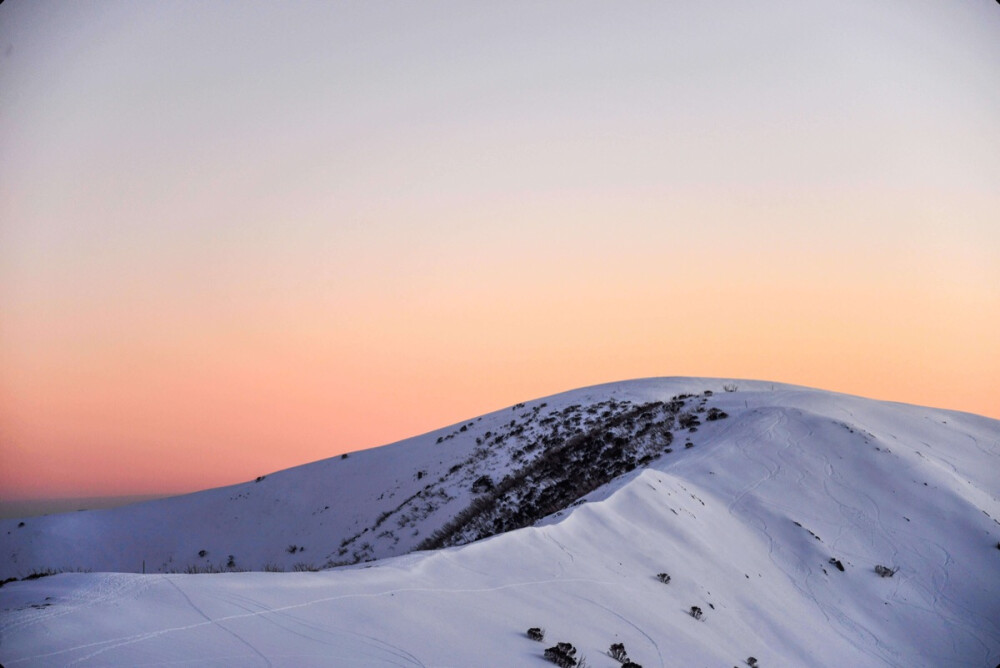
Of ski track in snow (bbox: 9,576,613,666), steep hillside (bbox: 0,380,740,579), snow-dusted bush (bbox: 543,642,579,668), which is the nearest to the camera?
ski track in snow (bbox: 9,576,613,666)

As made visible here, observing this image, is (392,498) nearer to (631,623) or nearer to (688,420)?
(688,420)

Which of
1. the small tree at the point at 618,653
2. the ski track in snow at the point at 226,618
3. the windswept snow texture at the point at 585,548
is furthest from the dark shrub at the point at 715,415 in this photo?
the small tree at the point at 618,653

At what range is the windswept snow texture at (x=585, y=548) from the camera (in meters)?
9.25

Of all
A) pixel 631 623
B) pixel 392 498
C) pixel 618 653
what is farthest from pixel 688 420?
pixel 618 653

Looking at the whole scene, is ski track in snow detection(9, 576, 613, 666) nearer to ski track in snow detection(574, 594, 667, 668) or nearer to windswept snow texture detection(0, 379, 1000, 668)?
windswept snow texture detection(0, 379, 1000, 668)

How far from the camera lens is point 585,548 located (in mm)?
14719

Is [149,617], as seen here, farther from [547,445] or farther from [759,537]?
[547,445]

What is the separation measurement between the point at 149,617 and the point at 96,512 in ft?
106

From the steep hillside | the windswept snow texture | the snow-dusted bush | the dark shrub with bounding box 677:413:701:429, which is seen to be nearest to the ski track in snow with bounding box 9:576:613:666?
the windswept snow texture

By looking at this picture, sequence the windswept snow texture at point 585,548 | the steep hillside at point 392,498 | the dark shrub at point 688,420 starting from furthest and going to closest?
the dark shrub at point 688,420 < the steep hillside at point 392,498 < the windswept snow texture at point 585,548

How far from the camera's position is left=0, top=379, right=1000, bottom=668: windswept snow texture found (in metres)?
9.25

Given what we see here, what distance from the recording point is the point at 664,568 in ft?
49.8

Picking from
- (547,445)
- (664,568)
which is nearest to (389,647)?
(664,568)

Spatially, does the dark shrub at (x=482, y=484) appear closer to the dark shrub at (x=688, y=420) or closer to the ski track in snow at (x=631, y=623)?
the dark shrub at (x=688, y=420)
